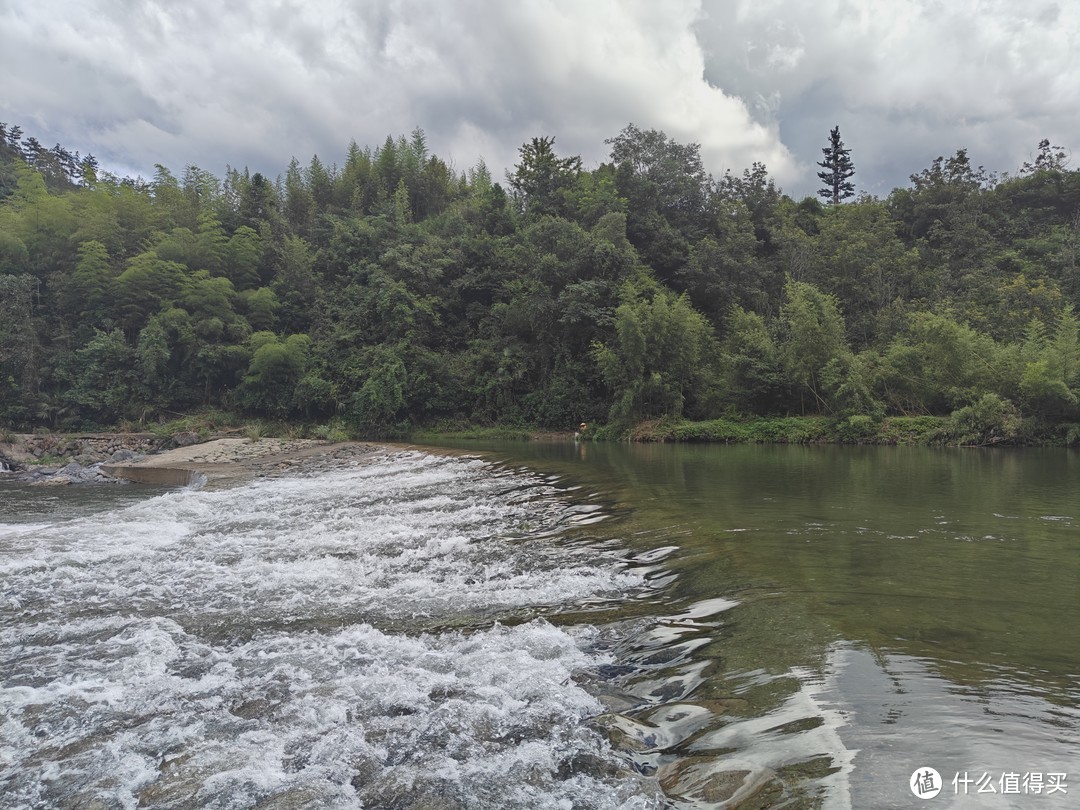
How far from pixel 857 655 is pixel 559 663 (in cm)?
157

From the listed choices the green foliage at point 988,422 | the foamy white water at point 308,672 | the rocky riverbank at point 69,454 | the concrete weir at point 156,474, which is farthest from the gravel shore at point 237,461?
the green foliage at point 988,422

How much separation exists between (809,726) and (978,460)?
1543 centimetres

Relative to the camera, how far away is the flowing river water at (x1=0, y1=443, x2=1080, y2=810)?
2.27m

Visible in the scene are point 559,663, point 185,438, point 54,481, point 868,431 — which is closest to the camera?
point 559,663

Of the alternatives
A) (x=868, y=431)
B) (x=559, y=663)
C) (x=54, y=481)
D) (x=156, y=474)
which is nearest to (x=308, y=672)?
(x=559, y=663)

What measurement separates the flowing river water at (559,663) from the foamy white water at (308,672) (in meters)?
0.02

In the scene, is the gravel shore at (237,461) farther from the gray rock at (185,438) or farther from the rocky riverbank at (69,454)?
the gray rock at (185,438)

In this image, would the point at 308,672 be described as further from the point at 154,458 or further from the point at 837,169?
the point at 837,169

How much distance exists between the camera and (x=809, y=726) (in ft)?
7.94

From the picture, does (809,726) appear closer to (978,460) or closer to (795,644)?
(795,644)

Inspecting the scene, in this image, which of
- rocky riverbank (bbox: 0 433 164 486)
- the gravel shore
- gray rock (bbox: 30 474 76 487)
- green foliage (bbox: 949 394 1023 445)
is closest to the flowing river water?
the gravel shore

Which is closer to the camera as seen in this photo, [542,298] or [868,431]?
[868,431]

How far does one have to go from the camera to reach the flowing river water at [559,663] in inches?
89.2

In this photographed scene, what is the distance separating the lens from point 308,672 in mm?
3441
